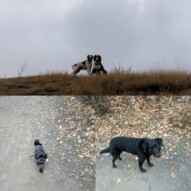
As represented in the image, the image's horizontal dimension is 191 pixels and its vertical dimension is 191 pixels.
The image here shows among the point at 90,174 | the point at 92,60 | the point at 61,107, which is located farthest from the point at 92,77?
the point at 90,174

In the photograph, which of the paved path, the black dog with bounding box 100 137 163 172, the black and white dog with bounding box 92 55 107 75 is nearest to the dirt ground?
the paved path

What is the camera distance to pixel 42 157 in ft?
23.5

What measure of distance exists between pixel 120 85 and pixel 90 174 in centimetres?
197

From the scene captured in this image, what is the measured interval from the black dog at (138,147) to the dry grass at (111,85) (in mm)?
1381

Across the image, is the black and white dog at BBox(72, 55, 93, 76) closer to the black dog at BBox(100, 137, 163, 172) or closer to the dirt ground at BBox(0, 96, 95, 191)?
the dirt ground at BBox(0, 96, 95, 191)

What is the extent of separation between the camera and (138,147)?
6.85m

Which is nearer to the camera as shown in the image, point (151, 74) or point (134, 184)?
point (134, 184)

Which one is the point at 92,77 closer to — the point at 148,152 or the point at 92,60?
the point at 92,60

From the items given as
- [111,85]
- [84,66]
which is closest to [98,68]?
[84,66]

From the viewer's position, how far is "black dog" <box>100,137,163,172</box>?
6.70 metres

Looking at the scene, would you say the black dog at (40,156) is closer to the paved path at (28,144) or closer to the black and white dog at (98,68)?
the paved path at (28,144)

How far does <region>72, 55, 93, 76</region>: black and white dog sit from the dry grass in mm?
283

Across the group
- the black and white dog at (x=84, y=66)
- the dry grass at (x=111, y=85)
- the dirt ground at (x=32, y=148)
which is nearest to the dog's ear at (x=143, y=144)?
the dirt ground at (x=32, y=148)

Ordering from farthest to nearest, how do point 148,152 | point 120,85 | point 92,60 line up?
point 92,60, point 120,85, point 148,152
